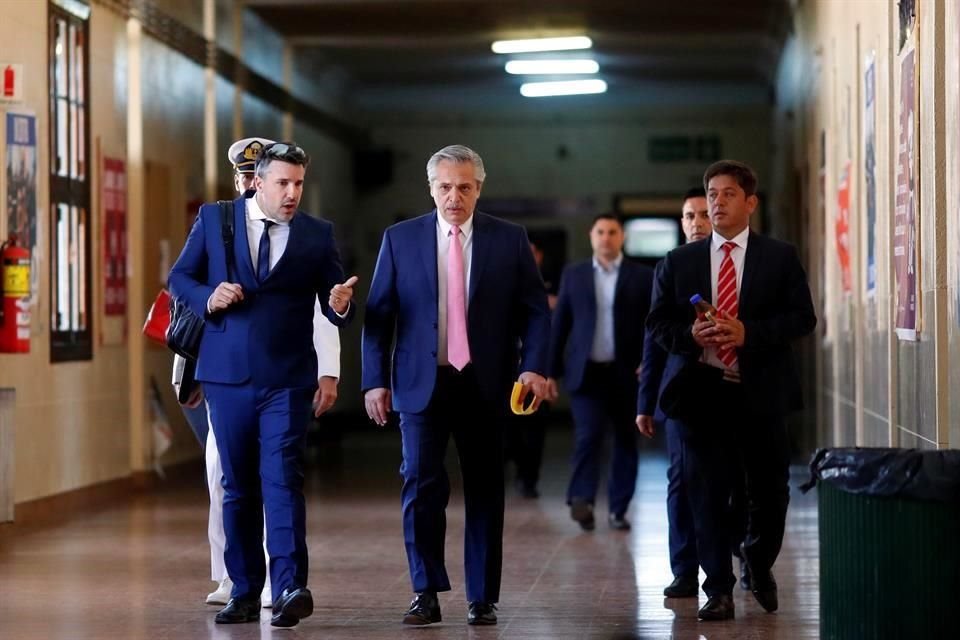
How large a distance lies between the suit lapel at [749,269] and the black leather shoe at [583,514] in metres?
3.89

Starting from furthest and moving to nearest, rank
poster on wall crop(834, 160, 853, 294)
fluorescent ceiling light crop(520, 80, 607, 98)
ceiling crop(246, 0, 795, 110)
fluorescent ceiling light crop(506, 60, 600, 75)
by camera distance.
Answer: fluorescent ceiling light crop(520, 80, 607, 98) < fluorescent ceiling light crop(506, 60, 600, 75) < ceiling crop(246, 0, 795, 110) < poster on wall crop(834, 160, 853, 294)

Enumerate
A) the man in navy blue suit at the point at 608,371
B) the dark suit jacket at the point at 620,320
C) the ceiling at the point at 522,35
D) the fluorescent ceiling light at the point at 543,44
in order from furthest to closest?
1. the fluorescent ceiling light at the point at 543,44
2. the ceiling at the point at 522,35
3. the dark suit jacket at the point at 620,320
4. the man in navy blue suit at the point at 608,371

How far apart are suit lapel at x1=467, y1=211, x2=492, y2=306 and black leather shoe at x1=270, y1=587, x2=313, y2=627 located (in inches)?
47.0

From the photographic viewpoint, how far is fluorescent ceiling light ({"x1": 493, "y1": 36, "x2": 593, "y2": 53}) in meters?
19.2

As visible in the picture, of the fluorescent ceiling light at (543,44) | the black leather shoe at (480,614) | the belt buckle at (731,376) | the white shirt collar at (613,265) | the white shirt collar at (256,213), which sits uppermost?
the fluorescent ceiling light at (543,44)

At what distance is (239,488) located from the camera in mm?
6590

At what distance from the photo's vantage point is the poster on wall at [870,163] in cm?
934

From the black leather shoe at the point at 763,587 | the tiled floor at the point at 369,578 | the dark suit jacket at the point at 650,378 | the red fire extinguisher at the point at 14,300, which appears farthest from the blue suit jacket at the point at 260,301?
the red fire extinguisher at the point at 14,300

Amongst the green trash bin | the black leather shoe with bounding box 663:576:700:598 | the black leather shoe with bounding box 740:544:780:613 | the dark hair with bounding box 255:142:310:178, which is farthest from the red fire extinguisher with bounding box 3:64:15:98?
the green trash bin

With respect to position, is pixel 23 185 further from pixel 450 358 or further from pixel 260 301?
pixel 450 358

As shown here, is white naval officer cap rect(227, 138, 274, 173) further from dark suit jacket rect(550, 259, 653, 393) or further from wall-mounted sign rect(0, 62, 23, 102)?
dark suit jacket rect(550, 259, 653, 393)

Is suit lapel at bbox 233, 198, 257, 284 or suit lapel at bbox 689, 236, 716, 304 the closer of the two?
suit lapel at bbox 233, 198, 257, 284

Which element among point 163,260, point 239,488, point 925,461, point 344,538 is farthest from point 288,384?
point 163,260

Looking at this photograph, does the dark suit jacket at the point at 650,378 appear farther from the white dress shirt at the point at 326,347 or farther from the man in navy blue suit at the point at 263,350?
the man in navy blue suit at the point at 263,350
